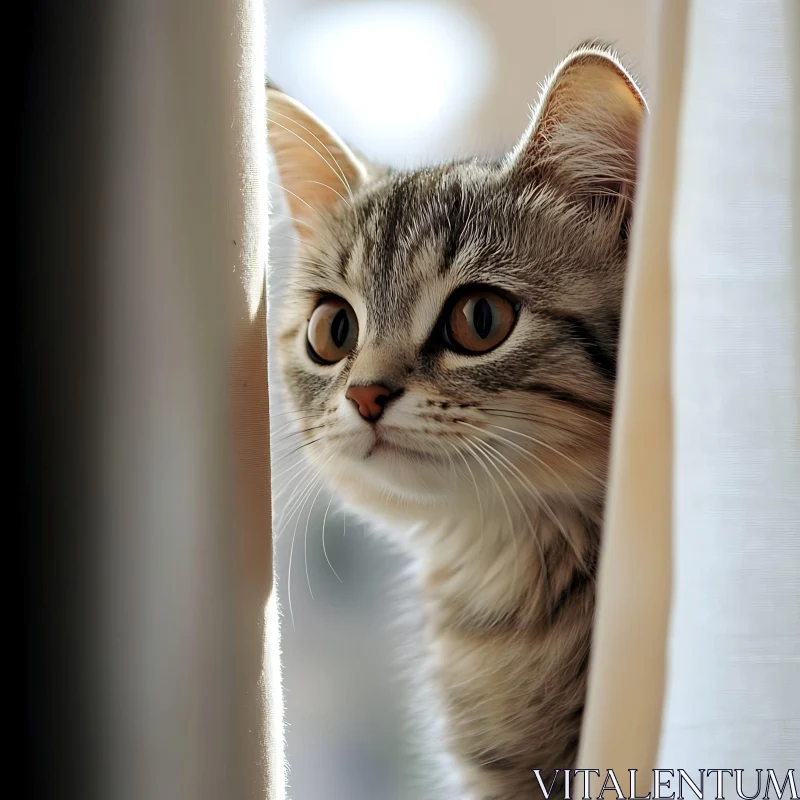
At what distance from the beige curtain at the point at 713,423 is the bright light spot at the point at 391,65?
544 millimetres

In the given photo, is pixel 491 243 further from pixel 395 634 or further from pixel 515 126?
pixel 395 634

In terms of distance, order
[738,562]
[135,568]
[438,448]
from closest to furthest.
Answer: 1. [738,562]
2. [135,568]
3. [438,448]

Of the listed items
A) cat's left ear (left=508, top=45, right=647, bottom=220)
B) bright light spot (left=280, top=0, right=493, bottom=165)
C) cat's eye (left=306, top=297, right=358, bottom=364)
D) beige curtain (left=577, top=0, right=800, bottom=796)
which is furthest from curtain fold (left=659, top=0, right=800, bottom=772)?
bright light spot (left=280, top=0, right=493, bottom=165)

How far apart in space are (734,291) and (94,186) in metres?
0.44

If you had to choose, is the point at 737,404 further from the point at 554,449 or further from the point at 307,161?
the point at 307,161

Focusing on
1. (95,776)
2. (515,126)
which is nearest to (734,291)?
(95,776)

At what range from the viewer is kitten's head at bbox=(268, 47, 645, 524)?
70cm

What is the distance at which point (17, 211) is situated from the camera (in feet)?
2.02

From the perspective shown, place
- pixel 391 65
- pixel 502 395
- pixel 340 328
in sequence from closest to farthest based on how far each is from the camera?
pixel 502 395, pixel 340 328, pixel 391 65

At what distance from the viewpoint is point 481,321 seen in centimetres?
74

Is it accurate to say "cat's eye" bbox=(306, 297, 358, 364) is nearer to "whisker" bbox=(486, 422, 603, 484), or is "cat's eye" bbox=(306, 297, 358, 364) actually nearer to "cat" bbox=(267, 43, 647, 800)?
"cat" bbox=(267, 43, 647, 800)

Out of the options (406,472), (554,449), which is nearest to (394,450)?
(406,472)

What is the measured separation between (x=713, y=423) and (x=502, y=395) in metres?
0.25

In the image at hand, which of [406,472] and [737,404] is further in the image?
[406,472]
